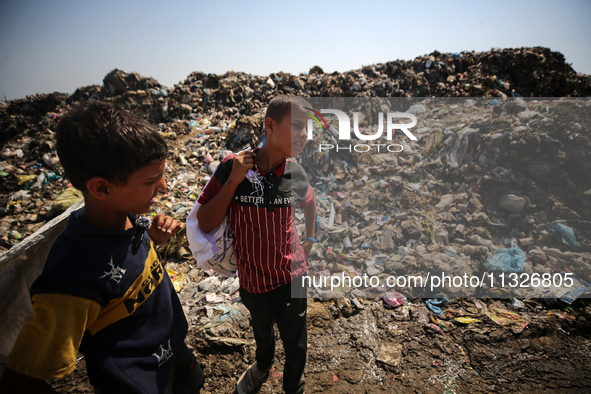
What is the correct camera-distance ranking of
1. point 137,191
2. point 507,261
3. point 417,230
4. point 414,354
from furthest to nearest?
point 417,230, point 507,261, point 414,354, point 137,191

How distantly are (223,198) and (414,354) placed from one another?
201 centimetres

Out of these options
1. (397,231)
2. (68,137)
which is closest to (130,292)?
(68,137)

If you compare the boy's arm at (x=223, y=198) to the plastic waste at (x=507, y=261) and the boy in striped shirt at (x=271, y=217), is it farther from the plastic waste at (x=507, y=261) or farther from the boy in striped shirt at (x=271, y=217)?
the plastic waste at (x=507, y=261)

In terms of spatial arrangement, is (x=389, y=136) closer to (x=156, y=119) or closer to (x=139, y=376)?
(x=139, y=376)

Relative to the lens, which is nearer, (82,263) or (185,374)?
(82,263)

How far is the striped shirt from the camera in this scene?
4.77 ft

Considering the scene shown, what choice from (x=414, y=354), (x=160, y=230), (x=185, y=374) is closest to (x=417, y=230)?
(x=414, y=354)

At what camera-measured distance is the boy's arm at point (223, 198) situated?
Result: 135cm

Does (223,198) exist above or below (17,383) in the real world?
above

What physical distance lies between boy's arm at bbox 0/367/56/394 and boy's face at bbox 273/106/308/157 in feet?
4.03

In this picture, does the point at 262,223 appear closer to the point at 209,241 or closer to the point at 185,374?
the point at 209,241

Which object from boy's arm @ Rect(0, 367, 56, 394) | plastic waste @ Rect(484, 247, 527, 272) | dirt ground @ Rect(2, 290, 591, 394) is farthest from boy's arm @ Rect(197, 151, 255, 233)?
plastic waste @ Rect(484, 247, 527, 272)

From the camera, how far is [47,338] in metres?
0.75

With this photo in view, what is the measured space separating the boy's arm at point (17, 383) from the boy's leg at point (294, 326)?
40.4 inches
